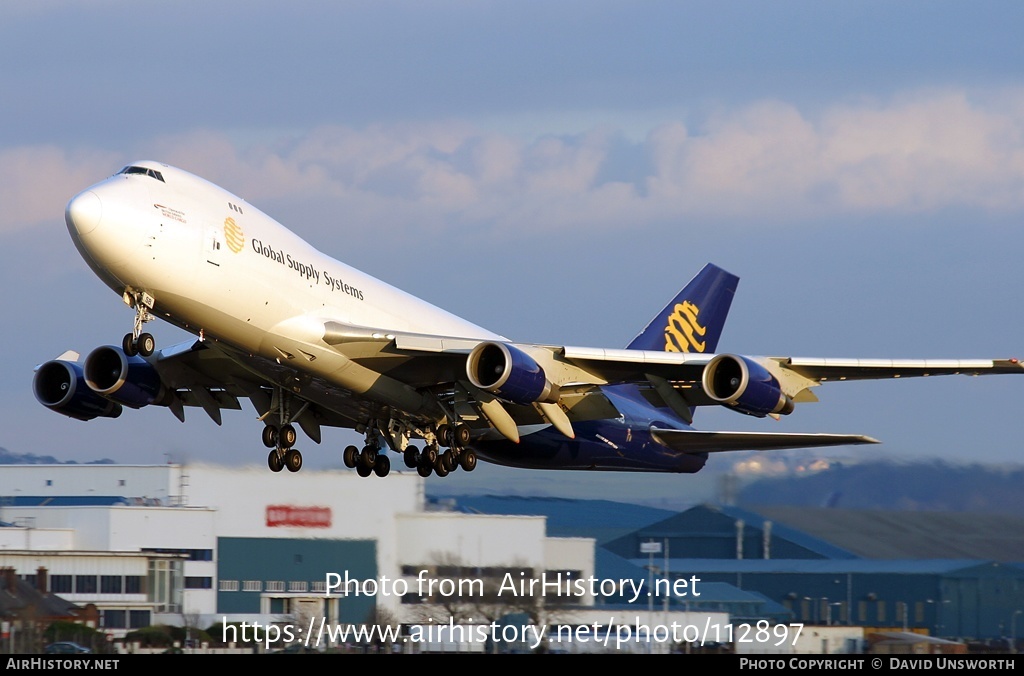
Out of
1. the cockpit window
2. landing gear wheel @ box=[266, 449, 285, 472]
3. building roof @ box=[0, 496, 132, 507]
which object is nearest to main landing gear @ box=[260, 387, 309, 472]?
landing gear wheel @ box=[266, 449, 285, 472]

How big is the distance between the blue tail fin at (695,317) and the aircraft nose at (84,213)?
15422 millimetres

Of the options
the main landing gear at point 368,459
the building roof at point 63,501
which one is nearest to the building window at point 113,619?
the main landing gear at point 368,459

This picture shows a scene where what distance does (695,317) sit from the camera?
37.5 meters

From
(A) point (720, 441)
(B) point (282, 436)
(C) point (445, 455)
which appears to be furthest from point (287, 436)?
(A) point (720, 441)

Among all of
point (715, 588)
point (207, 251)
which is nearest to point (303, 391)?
point (207, 251)

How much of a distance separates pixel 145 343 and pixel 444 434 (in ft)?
23.0

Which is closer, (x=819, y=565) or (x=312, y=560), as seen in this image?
(x=819, y=565)

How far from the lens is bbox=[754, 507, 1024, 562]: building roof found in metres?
33.7

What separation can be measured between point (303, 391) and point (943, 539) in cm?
1531

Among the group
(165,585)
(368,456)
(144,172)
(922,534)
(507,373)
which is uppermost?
(144,172)

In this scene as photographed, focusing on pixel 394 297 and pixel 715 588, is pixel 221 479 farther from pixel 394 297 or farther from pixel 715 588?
pixel 715 588

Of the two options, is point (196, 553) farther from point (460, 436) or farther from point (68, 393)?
point (460, 436)

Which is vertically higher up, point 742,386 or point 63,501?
point 742,386

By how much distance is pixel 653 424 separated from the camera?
1346 inches
